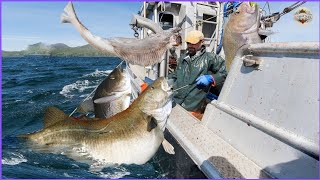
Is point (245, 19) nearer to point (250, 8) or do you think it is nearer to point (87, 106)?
point (250, 8)

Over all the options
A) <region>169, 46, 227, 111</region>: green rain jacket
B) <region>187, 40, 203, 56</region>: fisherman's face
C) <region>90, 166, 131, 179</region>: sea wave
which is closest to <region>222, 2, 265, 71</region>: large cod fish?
<region>169, 46, 227, 111</region>: green rain jacket

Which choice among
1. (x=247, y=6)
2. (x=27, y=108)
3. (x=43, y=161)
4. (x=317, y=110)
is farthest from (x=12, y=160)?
(x=27, y=108)

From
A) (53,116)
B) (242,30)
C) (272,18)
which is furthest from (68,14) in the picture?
(272,18)

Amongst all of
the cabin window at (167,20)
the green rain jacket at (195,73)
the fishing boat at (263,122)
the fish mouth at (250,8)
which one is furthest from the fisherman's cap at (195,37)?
the cabin window at (167,20)

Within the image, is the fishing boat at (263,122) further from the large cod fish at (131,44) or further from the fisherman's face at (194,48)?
the fisherman's face at (194,48)

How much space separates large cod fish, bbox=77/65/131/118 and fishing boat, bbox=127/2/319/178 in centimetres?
78

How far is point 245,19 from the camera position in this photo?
6.57 metres

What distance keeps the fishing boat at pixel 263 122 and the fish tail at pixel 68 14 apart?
1954 mm

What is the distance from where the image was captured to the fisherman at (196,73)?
19.6 feet

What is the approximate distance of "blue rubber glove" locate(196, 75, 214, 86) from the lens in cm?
572

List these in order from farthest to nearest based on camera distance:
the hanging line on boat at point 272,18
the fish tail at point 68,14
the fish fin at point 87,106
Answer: the hanging line on boat at point 272,18, the fish fin at point 87,106, the fish tail at point 68,14

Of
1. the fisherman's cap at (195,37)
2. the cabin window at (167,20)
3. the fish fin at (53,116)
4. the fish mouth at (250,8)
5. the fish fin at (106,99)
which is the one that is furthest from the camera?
the cabin window at (167,20)

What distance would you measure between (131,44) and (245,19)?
2.92 metres

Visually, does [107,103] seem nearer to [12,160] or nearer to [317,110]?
[12,160]
